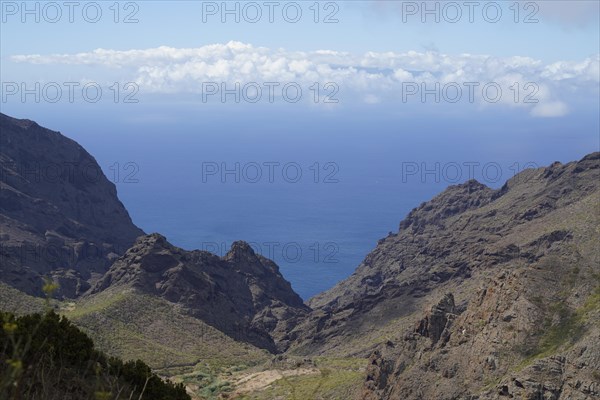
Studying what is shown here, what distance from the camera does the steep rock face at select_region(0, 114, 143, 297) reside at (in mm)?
147500

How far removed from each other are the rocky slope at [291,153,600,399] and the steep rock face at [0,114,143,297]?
149 feet

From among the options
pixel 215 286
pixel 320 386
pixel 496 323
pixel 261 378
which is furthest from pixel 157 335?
pixel 496 323

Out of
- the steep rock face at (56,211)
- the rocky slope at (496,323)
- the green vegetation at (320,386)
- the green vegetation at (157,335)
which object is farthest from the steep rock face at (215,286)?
the green vegetation at (320,386)

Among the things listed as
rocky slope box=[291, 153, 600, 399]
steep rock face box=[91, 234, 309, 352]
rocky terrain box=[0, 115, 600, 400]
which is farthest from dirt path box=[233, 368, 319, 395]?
steep rock face box=[91, 234, 309, 352]

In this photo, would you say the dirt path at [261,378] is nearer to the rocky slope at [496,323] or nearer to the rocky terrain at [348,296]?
the rocky terrain at [348,296]

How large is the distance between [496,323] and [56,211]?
119061 millimetres

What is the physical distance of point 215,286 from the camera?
12769 cm

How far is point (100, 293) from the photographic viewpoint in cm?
12075

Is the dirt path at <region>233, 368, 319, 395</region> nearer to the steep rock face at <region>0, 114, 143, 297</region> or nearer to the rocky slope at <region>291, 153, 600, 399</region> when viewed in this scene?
the rocky slope at <region>291, 153, 600, 399</region>

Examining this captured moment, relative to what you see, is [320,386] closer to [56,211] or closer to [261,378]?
[261,378]

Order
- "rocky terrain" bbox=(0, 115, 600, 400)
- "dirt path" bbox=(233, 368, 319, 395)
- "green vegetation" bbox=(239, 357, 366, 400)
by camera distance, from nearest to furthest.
A: 1. "rocky terrain" bbox=(0, 115, 600, 400)
2. "green vegetation" bbox=(239, 357, 366, 400)
3. "dirt path" bbox=(233, 368, 319, 395)

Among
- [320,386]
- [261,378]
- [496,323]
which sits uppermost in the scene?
[496,323]

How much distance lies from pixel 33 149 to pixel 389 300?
8714 cm

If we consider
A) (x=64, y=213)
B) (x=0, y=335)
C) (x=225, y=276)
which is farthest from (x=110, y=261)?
(x=0, y=335)
